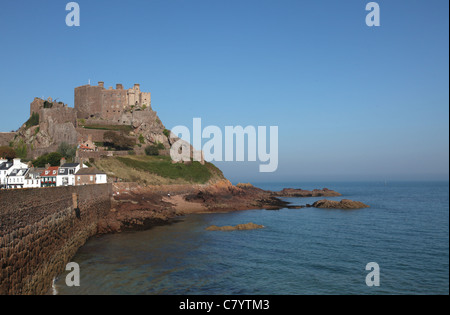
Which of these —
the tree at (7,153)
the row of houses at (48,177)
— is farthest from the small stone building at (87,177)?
the tree at (7,153)

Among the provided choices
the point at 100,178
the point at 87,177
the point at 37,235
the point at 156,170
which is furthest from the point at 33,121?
the point at 37,235

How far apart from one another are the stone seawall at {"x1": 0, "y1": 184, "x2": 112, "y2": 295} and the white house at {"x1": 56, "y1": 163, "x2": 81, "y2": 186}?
697 inches

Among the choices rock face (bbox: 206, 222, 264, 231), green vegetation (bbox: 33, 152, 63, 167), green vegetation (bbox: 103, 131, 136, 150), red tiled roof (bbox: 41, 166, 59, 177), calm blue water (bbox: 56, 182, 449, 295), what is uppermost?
green vegetation (bbox: 103, 131, 136, 150)

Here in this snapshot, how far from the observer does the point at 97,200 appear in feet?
132

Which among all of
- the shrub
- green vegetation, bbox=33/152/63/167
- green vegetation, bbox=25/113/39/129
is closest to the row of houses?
green vegetation, bbox=33/152/63/167

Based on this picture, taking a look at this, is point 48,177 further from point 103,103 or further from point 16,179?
point 103,103

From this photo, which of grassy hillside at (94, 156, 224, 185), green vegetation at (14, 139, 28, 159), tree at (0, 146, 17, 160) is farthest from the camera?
green vegetation at (14, 139, 28, 159)

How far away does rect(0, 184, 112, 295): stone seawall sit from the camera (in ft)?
49.7

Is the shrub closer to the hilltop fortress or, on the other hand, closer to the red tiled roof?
the hilltop fortress

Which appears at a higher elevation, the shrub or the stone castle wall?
the stone castle wall

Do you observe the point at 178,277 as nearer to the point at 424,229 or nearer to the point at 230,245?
the point at 230,245

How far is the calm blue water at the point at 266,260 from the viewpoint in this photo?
67.4ft

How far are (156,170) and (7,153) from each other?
30.7 m

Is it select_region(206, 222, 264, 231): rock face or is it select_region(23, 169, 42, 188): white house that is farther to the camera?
select_region(23, 169, 42, 188): white house
